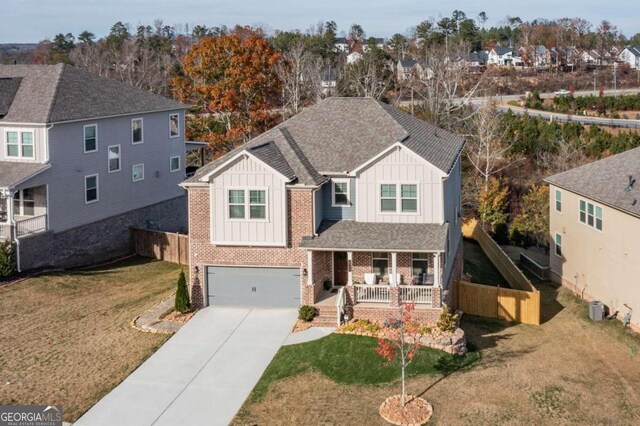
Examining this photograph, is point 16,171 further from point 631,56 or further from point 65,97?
point 631,56

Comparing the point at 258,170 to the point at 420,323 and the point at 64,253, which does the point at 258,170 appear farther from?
the point at 64,253

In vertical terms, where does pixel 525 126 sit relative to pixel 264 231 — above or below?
above

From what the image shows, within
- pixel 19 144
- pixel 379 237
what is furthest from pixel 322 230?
pixel 19 144

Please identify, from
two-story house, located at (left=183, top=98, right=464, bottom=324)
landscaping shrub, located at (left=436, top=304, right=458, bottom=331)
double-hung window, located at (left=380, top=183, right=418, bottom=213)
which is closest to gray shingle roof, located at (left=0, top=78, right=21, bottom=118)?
two-story house, located at (left=183, top=98, right=464, bottom=324)

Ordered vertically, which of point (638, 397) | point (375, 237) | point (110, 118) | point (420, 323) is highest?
point (110, 118)

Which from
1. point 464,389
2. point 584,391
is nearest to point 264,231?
point 464,389

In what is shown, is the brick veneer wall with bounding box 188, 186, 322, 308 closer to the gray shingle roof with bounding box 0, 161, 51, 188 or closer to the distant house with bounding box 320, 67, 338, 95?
the gray shingle roof with bounding box 0, 161, 51, 188

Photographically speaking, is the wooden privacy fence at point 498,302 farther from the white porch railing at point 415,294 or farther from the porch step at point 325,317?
the porch step at point 325,317
